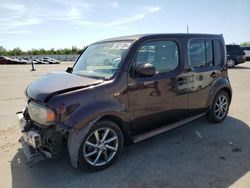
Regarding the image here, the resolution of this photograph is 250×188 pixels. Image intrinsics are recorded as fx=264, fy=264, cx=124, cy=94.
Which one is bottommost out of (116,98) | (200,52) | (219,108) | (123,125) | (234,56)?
(219,108)

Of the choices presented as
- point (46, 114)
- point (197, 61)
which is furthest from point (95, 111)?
point (197, 61)

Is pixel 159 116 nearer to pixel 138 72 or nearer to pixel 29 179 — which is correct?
pixel 138 72

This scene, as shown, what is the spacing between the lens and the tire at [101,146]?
3568mm

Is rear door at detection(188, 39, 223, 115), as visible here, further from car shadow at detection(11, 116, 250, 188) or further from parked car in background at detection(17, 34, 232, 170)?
car shadow at detection(11, 116, 250, 188)

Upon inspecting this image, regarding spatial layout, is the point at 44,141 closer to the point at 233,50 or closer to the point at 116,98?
the point at 116,98

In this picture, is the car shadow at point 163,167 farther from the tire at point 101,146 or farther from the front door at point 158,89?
the front door at point 158,89

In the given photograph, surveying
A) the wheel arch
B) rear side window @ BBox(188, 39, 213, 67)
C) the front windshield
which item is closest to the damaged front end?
the wheel arch

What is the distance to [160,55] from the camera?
4312mm

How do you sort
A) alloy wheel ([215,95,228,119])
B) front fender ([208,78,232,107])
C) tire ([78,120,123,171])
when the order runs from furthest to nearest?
alloy wheel ([215,95,228,119]), front fender ([208,78,232,107]), tire ([78,120,123,171])

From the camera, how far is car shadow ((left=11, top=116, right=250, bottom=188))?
3410mm

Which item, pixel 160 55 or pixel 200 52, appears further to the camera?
pixel 200 52

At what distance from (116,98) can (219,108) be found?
288 centimetres

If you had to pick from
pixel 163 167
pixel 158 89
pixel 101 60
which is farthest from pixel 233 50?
pixel 163 167

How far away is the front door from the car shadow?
1.48ft
